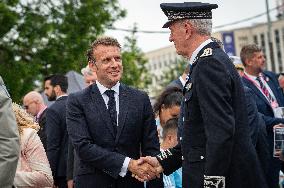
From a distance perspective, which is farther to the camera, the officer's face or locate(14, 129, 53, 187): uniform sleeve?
the officer's face

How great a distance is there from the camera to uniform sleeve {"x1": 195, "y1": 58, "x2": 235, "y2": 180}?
4.05m

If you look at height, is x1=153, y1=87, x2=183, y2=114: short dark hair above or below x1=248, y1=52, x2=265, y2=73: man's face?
below

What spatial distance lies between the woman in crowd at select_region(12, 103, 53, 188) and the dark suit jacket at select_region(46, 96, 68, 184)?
3133mm

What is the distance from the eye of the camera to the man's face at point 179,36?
4531mm

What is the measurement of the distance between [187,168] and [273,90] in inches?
159

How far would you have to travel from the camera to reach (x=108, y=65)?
5.56 metres

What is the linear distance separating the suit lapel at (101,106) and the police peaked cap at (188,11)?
3.55 feet

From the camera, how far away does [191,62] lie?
447cm

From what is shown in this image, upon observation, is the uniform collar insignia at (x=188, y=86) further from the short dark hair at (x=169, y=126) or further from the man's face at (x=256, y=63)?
the man's face at (x=256, y=63)

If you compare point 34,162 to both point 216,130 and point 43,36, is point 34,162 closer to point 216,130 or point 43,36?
point 216,130

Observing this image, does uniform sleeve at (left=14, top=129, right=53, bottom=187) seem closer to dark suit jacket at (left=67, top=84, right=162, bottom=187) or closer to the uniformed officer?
dark suit jacket at (left=67, top=84, right=162, bottom=187)

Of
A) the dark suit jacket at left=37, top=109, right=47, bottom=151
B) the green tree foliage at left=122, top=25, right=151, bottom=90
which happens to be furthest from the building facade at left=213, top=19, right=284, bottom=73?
the dark suit jacket at left=37, top=109, right=47, bottom=151

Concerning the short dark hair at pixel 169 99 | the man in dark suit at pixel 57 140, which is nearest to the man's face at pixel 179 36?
the short dark hair at pixel 169 99

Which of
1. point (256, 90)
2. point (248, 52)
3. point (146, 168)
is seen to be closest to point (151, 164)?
point (146, 168)
